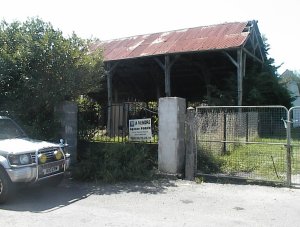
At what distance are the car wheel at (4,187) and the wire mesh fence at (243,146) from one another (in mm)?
4559

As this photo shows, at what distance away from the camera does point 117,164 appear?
897cm

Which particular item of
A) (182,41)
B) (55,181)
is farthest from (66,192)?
(182,41)

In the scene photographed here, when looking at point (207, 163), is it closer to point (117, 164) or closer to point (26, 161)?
point (117, 164)

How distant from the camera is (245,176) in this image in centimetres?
875

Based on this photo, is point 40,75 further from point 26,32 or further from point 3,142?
point 3,142

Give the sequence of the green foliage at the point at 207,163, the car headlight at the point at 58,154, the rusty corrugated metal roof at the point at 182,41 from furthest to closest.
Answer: the rusty corrugated metal roof at the point at 182,41 < the green foliage at the point at 207,163 < the car headlight at the point at 58,154

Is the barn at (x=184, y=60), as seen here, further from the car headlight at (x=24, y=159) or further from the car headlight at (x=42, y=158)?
the car headlight at (x=24, y=159)

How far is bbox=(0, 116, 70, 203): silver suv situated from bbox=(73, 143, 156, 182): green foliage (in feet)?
3.49

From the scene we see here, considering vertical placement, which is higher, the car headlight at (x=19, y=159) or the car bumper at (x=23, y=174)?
the car headlight at (x=19, y=159)

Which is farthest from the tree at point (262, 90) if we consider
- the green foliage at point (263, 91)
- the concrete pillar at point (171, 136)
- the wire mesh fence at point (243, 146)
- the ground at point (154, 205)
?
the ground at point (154, 205)

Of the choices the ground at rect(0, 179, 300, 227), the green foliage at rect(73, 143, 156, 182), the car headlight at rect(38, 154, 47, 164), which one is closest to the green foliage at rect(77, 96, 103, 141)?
the green foliage at rect(73, 143, 156, 182)

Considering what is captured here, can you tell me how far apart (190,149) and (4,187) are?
437 cm

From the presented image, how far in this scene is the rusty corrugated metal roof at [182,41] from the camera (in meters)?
16.8

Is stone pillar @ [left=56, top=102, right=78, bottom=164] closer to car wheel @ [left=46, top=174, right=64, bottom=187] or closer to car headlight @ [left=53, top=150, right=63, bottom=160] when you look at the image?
car wheel @ [left=46, top=174, right=64, bottom=187]
